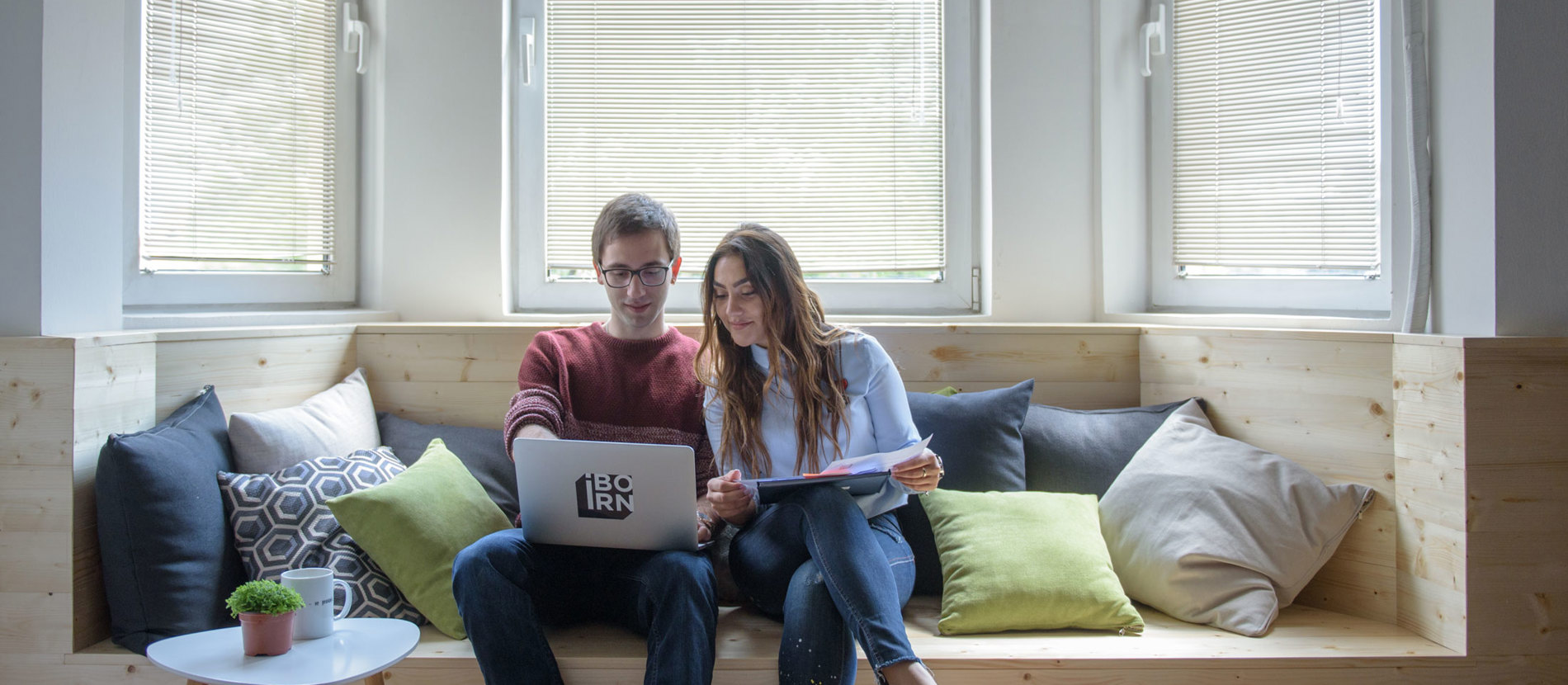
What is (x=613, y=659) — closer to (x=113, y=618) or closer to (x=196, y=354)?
(x=113, y=618)

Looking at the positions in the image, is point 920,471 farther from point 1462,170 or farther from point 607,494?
point 1462,170

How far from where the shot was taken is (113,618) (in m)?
1.74

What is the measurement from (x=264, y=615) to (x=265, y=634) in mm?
30

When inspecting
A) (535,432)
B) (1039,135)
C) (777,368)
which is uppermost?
(1039,135)

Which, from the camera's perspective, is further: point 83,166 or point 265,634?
point 83,166

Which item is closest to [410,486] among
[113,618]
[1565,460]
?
[113,618]

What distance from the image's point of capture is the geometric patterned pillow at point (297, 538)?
1805mm

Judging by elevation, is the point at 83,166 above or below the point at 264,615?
above

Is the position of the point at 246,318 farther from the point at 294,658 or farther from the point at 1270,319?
the point at 1270,319

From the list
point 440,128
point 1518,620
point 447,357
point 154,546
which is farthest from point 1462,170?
point 154,546

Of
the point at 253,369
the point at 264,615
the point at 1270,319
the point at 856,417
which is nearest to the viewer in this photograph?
the point at 264,615

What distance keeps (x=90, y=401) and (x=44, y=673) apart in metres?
0.49

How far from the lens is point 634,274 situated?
6.58 ft

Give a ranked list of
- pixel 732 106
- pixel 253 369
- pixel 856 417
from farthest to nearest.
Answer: pixel 732 106
pixel 253 369
pixel 856 417
